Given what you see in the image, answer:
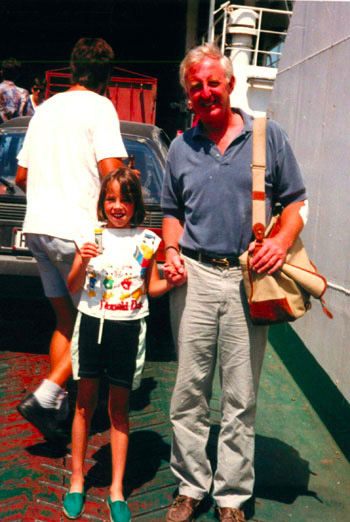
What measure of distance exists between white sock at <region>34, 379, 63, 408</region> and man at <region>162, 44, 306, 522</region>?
779 mm

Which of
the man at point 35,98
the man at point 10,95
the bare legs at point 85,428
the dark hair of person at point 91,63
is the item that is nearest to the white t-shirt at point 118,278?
the bare legs at point 85,428

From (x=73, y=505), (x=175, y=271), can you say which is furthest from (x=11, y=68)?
(x=73, y=505)

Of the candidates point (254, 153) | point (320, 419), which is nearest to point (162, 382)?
point (320, 419)

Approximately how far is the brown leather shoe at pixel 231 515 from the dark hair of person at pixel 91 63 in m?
2.42

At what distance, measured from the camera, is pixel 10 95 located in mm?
8320

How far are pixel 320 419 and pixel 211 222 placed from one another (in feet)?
7.39

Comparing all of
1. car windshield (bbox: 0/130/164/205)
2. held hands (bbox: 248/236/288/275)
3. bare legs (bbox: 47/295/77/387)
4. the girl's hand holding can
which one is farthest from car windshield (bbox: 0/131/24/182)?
held hands (bbox: 248/236/288/275)

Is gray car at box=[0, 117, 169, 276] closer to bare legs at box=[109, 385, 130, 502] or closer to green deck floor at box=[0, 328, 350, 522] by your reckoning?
green deck floor at box=[0, 328, 350, 522]

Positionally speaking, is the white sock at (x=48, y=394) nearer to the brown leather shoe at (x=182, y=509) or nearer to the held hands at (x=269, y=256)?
the brown leather shoe at (x=182, y=509)

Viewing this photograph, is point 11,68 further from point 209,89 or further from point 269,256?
point 269,256

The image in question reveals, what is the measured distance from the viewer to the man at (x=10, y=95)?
8289 mm

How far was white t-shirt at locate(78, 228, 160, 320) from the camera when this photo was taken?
298 cm

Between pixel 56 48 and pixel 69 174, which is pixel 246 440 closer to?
pixel 69 174

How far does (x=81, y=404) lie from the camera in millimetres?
3045
